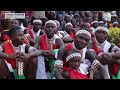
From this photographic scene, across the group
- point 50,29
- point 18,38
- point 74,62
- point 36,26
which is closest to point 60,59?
point 74,62

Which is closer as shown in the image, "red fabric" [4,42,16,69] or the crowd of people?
the crowd of people

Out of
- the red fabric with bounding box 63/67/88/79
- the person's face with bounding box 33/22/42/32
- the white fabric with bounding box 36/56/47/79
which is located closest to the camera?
the red fabric with bounding box 63/67/88/79

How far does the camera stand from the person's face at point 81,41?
640 centimetres

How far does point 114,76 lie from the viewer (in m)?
6.79

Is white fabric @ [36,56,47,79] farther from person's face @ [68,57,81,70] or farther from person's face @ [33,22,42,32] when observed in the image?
person's face @ [33,22,42,32]

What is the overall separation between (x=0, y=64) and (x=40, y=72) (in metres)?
0.76

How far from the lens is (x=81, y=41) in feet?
21.0

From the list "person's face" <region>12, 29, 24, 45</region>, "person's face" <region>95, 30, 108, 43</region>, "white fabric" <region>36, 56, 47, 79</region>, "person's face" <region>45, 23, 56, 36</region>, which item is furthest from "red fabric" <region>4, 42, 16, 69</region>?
"person's face" <region>95, 30, 108, 43</region>

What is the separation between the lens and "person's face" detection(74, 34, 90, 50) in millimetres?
6398

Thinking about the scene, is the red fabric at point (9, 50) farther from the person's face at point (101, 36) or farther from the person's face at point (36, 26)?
the person's face at point (36, 26)

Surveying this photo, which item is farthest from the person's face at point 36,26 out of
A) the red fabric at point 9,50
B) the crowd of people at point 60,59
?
the red fabric at point 9,50

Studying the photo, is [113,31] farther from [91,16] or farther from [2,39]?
[91,16]
